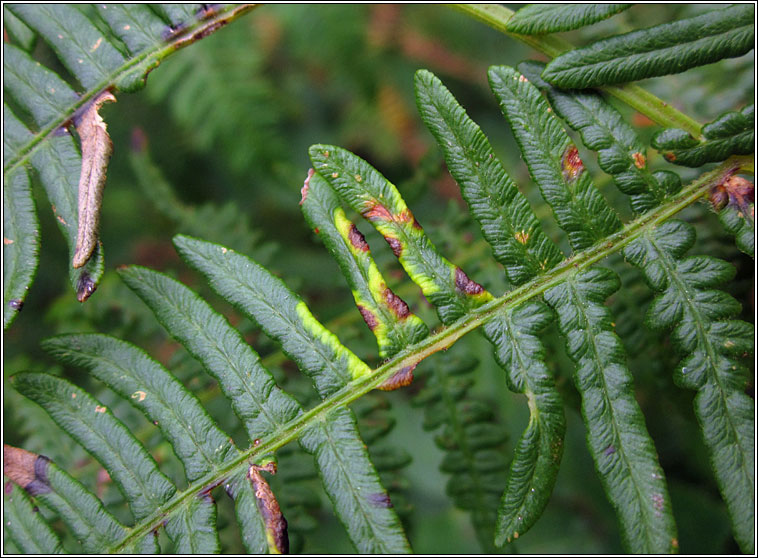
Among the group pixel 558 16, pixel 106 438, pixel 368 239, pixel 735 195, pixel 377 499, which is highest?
pixel 558 16

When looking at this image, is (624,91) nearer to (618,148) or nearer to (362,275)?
(618,148)

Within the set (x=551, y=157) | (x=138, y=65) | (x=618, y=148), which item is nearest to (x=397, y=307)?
(x=551, y=157)

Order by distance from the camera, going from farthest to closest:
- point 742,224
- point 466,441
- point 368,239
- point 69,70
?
point 368,239 → point 466,441 → point 69,70 → point 742,224

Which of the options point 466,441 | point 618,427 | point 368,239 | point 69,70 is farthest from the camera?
point 368,239

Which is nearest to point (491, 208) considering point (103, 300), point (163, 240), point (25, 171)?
point (25, 171)

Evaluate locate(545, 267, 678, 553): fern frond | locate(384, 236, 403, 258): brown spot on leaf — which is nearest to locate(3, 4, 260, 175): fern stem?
locate(384, 236, 403, 258): brown spot on leaf

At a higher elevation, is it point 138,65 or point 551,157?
point 138,65

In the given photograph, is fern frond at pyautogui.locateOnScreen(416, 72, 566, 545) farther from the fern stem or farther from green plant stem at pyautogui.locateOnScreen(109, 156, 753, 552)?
the fern stem

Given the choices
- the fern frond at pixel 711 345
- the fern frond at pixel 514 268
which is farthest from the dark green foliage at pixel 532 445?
the fern frond at pixel 711 345
